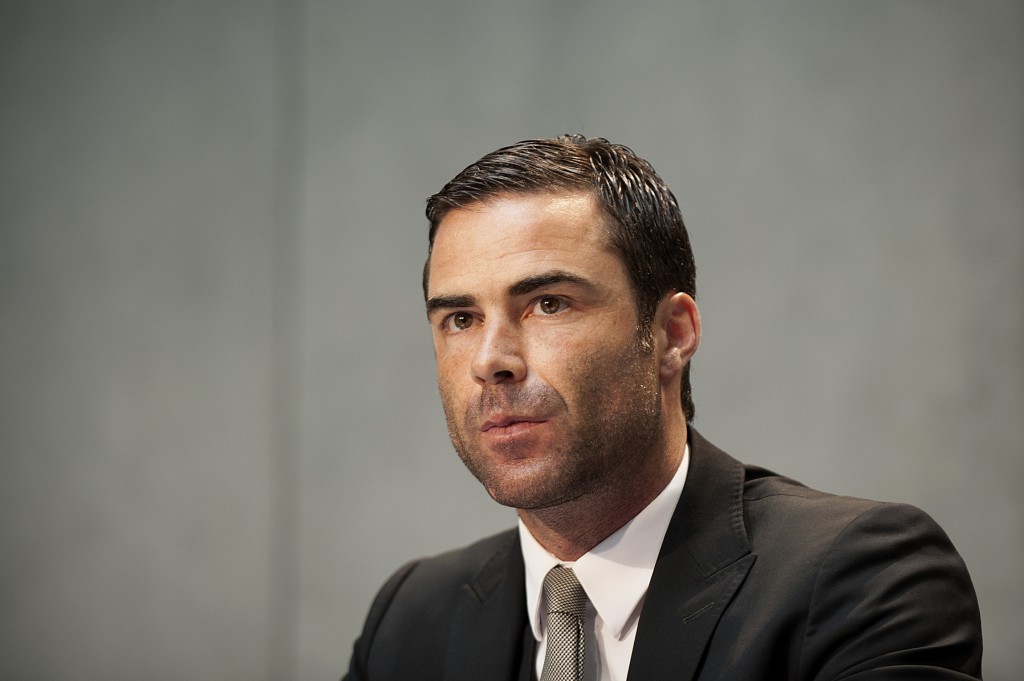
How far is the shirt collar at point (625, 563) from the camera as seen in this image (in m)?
1.73

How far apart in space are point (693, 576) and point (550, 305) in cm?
50

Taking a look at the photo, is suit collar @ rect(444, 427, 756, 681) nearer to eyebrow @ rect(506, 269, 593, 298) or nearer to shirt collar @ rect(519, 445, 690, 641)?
shirt collar @ rect(519, 445, 690, 641)

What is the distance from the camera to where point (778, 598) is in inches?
61.8

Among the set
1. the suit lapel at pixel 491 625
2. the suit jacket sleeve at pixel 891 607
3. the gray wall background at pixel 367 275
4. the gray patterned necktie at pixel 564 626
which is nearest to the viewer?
the suit jacket sleeve at pixel 891 607

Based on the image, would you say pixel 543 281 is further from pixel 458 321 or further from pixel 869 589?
pixel 869 589

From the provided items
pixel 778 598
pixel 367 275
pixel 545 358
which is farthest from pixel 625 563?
pixel 367 275

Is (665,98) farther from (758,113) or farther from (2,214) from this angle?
(2,214)

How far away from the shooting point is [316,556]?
3215 mm

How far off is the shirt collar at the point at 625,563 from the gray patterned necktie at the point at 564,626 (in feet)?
0.07

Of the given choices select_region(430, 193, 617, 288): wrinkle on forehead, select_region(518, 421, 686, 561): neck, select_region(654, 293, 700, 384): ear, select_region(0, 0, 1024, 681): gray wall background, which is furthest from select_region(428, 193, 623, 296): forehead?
select_region(0, 0, 1024, 681): gray wall background

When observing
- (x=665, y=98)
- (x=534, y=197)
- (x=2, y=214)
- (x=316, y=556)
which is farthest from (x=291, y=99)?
(x=534, y=197)

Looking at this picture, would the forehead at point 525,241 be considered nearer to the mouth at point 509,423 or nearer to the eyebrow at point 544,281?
the eyebrow at point 544,281

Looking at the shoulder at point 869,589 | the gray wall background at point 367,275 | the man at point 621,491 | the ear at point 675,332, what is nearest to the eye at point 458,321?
the man at point 621,491

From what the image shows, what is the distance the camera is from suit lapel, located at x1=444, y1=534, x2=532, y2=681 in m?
1.85
